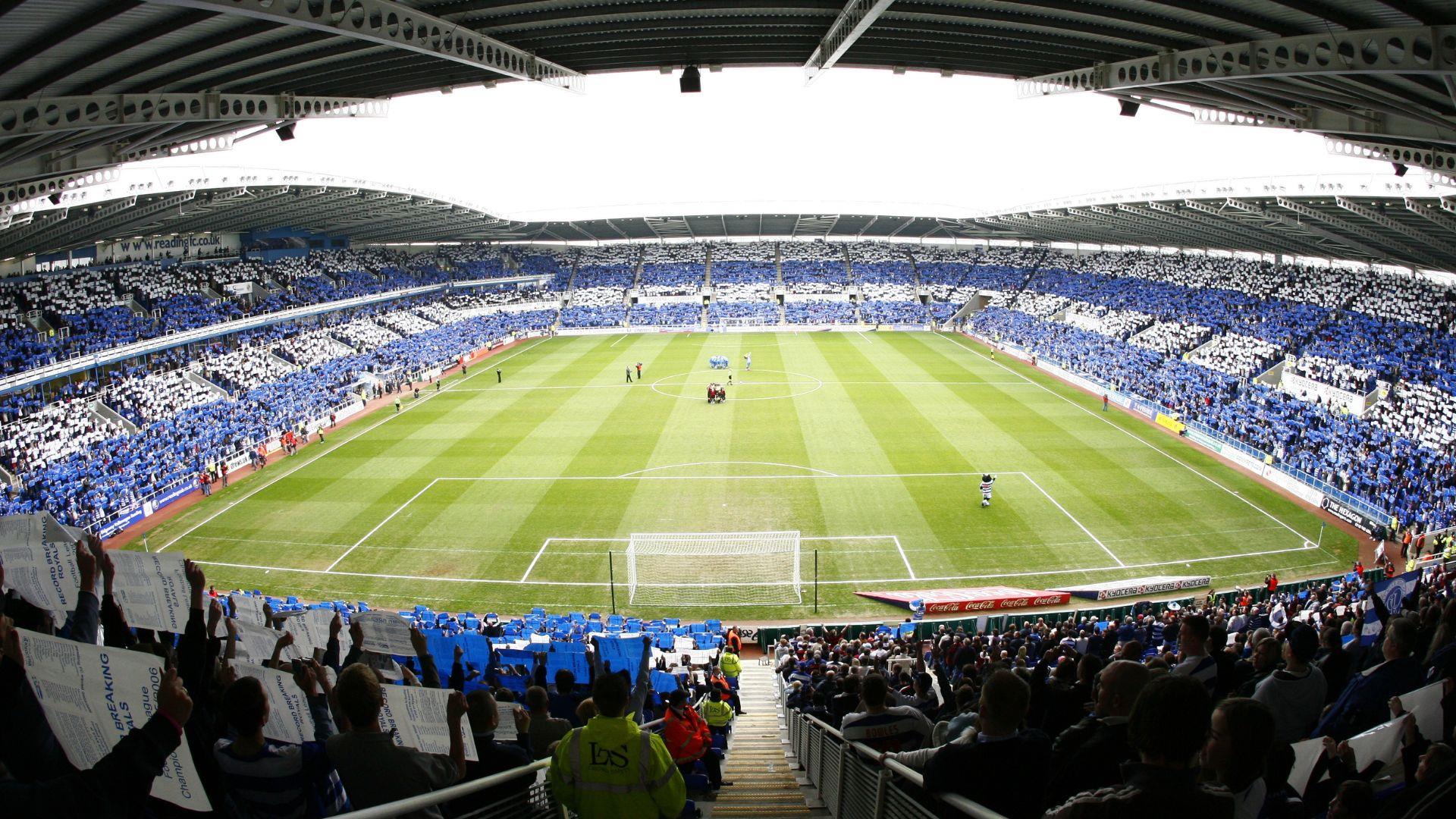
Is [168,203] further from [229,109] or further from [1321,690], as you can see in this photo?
[1321,690]

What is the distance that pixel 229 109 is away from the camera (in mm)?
18438

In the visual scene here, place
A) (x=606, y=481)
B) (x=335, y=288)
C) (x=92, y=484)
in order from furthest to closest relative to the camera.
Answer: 1. (x=335, y=288)
2. (x=606, y=481)
3. (x=92, y=484)

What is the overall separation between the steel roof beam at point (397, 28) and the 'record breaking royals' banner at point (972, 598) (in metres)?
16.0

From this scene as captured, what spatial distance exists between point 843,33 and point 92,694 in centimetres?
1596

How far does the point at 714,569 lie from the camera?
24.1 meters

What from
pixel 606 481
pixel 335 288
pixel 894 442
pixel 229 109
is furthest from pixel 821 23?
pixel 335 288

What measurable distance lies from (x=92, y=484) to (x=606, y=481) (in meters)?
18.3

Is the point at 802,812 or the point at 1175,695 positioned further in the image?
the point at 802,812

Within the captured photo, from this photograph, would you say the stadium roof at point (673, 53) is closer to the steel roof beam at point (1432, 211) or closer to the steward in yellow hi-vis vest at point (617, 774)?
the steel roof beam at point (1432, 211)

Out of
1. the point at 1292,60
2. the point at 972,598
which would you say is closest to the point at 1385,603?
the point at 1292,60

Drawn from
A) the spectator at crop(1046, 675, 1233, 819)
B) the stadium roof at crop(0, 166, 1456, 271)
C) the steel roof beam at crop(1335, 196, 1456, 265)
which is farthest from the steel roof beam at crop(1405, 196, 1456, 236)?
the spectator at crop(1046, 675, 1233, 819)

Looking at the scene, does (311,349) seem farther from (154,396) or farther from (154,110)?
(154,110)

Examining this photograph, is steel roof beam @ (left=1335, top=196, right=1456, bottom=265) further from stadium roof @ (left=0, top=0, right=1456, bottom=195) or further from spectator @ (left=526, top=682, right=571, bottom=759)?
spectator @ (left=526, top=682, right=571, bottom=759)

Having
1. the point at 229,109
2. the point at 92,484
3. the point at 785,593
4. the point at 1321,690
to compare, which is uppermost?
the point at 229,109
